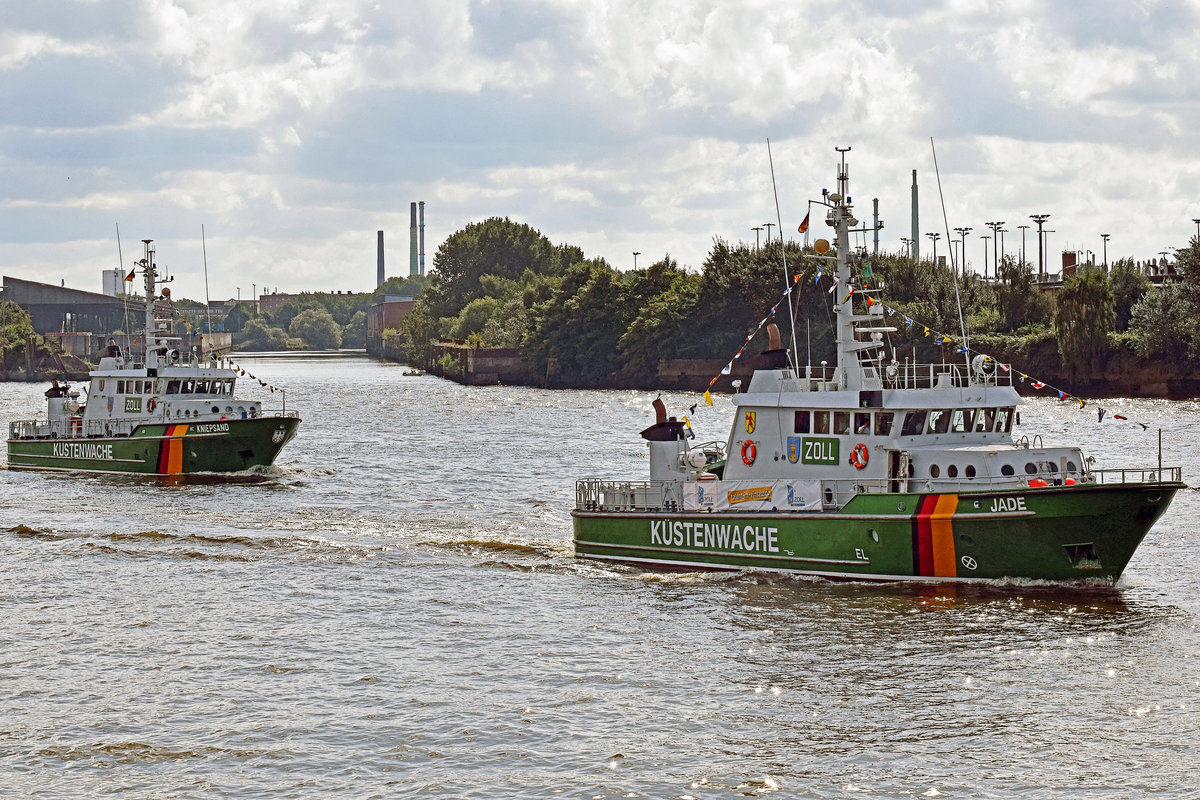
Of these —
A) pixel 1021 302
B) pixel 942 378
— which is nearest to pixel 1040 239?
pixel 1021 302

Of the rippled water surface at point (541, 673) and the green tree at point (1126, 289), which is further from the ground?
the green tree at point (1126, 289)

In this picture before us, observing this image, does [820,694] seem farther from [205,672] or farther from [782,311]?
[782,311]

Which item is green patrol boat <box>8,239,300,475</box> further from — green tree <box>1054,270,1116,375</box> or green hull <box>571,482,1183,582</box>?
green tree <box>1054,270,1116,375</box>

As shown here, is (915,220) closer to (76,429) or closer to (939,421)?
(76,429)

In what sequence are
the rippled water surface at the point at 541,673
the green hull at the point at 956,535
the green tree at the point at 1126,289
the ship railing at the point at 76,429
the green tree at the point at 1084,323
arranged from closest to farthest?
the rippled water surface at the point at 541,673
the green hull at the point at 956,535
the ship railing at the point at 76,429
the green tree at the point at 1084,323
the green tree at the point at 1126,289

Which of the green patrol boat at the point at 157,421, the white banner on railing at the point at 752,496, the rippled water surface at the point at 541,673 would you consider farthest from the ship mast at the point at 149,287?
the white banner on railing at the point at 752,496

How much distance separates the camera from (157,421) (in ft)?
172

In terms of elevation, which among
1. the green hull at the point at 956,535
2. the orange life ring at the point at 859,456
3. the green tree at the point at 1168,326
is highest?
the green tree at the point at 1168,326

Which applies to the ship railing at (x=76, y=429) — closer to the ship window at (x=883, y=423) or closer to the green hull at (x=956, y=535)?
the green hull at (x=956, y=535)

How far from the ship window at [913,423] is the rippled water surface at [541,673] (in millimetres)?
3358

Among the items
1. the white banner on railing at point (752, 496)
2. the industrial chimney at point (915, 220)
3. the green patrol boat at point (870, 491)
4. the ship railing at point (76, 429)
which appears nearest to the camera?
the green patrol boat at point (870, 491)

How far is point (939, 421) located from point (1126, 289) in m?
82.2

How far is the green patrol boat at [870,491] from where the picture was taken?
2561cm

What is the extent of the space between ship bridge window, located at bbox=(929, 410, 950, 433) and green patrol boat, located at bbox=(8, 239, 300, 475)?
30523 mm
